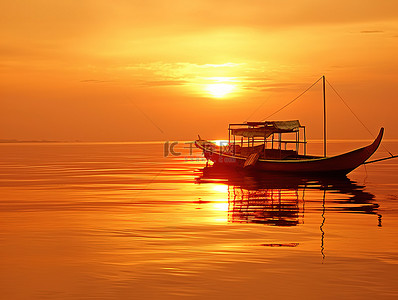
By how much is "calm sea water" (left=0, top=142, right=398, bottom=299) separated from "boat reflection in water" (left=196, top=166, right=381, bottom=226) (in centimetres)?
9

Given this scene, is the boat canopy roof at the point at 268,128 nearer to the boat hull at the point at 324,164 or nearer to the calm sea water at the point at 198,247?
the boat hull at the point at 324,164

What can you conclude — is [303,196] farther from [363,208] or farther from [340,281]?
[340,281]

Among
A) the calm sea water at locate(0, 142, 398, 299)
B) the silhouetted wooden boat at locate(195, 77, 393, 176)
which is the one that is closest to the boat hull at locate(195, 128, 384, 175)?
the silhouetted wooden boat at locate(195, 77, 393, 176)

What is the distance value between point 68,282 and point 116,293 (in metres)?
1.34

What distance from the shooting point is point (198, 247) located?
13711 millimetres

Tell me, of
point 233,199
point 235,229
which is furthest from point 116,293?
point 233,199

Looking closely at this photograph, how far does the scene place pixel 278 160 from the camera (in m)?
41.4

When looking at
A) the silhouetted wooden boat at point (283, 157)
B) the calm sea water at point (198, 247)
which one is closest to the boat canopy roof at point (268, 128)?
the silhouetted wooden boat at point (283, 157)

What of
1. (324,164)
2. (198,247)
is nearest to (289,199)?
(198,247)

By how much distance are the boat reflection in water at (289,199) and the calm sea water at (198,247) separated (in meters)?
0.09

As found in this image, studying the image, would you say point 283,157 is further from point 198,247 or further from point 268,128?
point 198,247

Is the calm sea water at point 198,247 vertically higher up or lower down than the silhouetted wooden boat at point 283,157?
lower down

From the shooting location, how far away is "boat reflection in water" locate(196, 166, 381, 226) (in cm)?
1975

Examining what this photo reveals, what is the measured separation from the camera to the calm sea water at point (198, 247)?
396 inches
